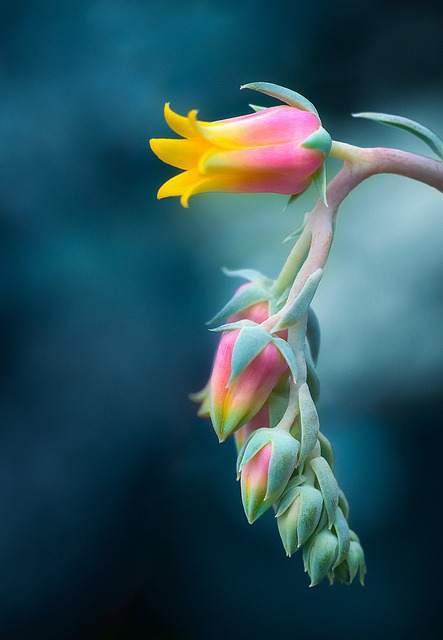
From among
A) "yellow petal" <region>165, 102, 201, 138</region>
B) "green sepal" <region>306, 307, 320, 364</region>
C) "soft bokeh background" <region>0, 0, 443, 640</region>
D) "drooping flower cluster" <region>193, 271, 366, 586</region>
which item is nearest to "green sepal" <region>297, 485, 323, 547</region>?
"drooping flower cluster" <region>193, 271, 366, 586</region>

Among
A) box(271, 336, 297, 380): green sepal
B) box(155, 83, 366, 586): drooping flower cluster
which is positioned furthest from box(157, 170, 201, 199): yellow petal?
box(271, 336, 297, 380): green sepal

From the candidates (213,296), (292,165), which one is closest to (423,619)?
(213,296)

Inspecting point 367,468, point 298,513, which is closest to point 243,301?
point 298,513

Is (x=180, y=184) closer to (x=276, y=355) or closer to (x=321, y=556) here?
(x=276, y=355)

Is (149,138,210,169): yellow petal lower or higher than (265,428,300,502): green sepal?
higher

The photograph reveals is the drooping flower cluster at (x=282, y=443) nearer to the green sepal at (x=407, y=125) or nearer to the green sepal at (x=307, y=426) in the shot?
the green sepal at (x=307, y=426)

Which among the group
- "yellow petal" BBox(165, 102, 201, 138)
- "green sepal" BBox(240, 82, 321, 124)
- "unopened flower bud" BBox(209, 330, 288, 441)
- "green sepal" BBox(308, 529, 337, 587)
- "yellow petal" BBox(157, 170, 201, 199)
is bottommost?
"green sepal" BBox(308, 529, 337, 587)

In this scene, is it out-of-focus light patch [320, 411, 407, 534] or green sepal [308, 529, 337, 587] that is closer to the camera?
green sepal [308, 529, 337, 587]

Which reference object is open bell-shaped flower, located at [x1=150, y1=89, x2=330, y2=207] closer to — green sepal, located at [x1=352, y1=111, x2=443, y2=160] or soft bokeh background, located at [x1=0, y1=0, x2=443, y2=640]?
green sepal, located at [x1=352, y1=111, x2=443, y2=160]
